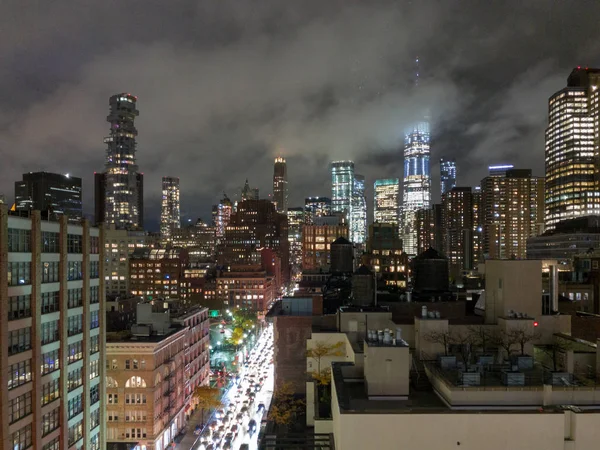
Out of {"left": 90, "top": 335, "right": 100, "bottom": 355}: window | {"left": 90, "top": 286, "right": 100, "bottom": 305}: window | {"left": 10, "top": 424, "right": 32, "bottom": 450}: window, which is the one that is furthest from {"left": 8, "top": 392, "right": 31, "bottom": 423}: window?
{"left": 90, "top": 286, "right": 100, "bottom": 305}: window

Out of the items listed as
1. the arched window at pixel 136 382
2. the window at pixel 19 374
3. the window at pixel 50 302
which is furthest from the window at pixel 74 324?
the arched window at pixel 136 382

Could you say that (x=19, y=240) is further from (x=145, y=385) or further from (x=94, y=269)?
(x=145, y=385)

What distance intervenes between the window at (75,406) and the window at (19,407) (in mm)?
5464

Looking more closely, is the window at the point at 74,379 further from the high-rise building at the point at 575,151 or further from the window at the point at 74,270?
the high-rise building at the point at 575,151

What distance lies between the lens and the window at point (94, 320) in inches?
1608

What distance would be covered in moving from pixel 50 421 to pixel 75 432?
441 cm

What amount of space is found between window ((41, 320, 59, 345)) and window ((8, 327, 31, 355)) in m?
1.78

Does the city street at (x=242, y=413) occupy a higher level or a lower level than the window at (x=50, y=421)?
lower

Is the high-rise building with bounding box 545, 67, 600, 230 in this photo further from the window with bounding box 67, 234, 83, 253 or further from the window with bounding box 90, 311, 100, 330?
the window with bounding box 67, 234, 83, 253

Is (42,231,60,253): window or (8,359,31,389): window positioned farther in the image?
(42,231,60,253): window

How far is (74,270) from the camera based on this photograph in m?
38.3

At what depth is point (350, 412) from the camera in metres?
17.9

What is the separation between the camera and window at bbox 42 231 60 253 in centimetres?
3403

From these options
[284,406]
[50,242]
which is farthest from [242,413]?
[50,242]
